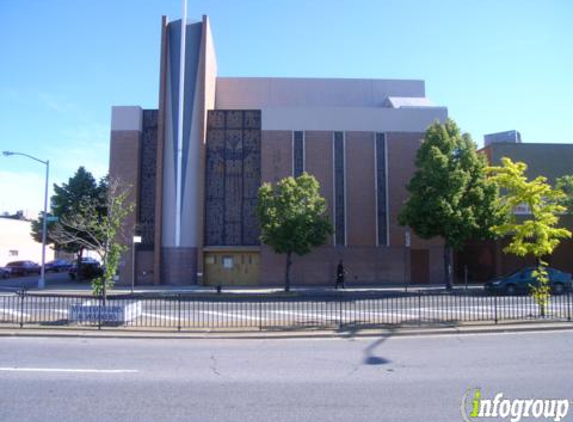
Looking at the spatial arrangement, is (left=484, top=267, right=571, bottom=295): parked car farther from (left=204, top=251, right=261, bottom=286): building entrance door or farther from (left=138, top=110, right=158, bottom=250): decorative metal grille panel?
(left=138, top=110, right=158, bottom=250): decorative metal grille panel

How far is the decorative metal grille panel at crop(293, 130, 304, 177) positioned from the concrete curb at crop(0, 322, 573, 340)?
74.7ft

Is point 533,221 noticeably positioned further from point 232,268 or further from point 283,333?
point 232,268

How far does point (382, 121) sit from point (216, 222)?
50.8ft

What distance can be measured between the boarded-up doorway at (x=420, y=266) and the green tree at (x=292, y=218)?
8.72 meters

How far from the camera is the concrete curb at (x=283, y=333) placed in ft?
41.6

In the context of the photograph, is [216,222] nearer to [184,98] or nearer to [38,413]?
[184,98]

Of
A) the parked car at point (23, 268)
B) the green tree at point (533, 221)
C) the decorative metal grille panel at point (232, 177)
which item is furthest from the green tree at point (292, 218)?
the parked car at point (23, 268)

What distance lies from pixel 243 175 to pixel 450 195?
1572 cm

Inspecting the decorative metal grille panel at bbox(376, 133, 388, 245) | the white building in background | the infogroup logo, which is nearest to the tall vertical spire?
the decorative metal grille panel at bbox(376, 133, 388, 245)

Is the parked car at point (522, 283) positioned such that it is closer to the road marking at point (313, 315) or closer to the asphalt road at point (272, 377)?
the road marking at point (313, 315)

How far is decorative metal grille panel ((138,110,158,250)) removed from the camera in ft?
116

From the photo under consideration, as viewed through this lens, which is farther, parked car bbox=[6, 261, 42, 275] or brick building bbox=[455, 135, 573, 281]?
parked car bbox=[6, 261, 42, 275]

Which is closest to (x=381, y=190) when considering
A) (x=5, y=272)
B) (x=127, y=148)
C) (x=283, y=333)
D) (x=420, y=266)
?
(x=420, y=266)

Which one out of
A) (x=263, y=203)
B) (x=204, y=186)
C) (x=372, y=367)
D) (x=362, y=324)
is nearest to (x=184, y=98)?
(x=204, y=186)
